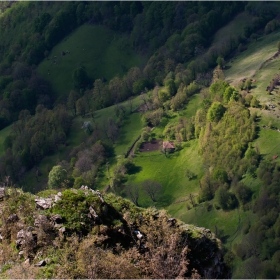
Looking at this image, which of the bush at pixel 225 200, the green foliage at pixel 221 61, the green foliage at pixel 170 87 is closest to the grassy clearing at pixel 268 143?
the bush at pixel 225 200

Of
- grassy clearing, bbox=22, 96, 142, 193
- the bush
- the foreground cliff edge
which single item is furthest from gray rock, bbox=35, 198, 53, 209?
grassy clearing, bbox=22, 96, 142, 193

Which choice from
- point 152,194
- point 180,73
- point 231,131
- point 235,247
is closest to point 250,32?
point 180,73

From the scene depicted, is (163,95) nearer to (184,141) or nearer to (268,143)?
(184,141)

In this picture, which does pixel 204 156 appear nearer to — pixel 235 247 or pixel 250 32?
pixel 235 247

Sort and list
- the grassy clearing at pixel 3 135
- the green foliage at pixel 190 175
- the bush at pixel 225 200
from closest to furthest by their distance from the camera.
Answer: the bush at pixel 225 200 < the green foliage at pixel 190 175 < the grassy clearing at pixel 3 135

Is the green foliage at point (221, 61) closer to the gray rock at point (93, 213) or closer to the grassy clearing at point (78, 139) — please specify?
the grassy clearing at point (78, 139)

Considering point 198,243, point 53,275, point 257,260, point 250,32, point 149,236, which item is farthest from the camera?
point 250,32
